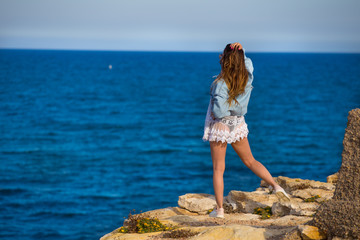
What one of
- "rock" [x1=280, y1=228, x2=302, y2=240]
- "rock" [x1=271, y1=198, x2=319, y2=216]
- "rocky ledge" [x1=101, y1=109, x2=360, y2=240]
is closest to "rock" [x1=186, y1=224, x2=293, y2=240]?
"rocky ledge" [x1=101, y1=109, x2=360, y2=240]

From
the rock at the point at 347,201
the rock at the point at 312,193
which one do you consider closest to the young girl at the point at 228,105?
the rock at the point at 347,201

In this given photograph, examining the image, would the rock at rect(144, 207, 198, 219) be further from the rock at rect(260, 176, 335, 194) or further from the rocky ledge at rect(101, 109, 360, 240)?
the rock at rect(260, 176, 335, 194)

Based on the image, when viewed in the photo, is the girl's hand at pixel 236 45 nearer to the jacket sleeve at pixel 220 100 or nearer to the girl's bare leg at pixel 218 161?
the jacket sleeve at pixel 220 100

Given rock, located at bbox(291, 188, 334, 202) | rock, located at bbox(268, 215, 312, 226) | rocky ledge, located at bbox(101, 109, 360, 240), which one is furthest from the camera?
rock, located at bbox(291, 188, 334, 202)

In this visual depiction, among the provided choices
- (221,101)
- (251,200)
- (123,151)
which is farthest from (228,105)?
(123,151)

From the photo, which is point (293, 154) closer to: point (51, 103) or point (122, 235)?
point (122, 235)

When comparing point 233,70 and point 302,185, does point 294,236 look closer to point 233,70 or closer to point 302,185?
point 233,70

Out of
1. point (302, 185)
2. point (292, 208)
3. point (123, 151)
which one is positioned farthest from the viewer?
point (123, 151)

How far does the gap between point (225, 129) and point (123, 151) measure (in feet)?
89.9

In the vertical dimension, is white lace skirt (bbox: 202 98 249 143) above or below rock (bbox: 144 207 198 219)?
above

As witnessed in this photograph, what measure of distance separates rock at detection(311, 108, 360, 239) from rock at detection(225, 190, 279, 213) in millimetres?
2796

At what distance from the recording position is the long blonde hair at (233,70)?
6.38 meters

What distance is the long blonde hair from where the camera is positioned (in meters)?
6.38

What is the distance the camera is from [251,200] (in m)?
8.08
